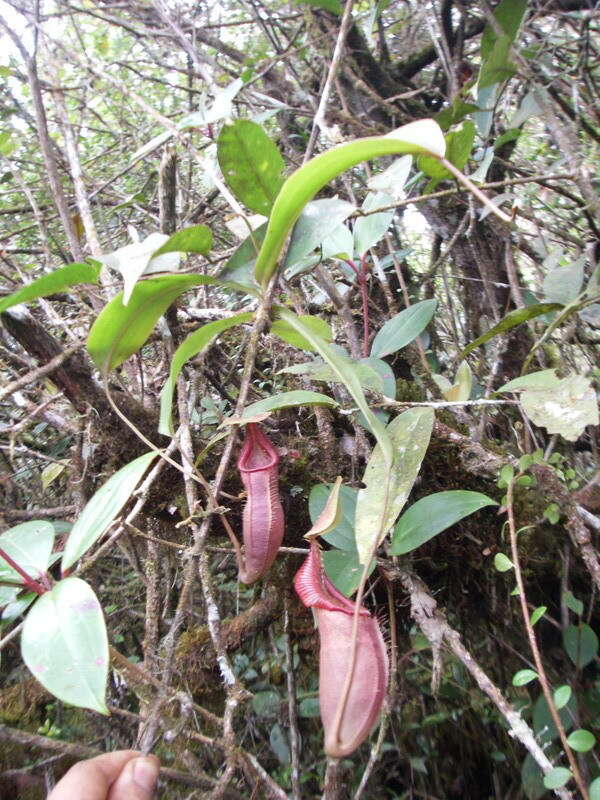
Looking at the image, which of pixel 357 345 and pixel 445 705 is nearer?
pixel 357 345

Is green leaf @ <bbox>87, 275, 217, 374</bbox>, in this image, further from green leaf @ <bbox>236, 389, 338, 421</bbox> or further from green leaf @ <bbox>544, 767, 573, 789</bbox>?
green leaf @ <bbox>544, 767, 573, 789</bbox>

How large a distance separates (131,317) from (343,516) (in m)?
0.37

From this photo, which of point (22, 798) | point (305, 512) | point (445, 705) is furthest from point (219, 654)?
point (445, 705)

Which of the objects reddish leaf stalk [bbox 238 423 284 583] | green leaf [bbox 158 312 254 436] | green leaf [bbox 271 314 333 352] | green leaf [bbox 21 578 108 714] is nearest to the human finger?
green leaf [bbox 21 578 108 714]

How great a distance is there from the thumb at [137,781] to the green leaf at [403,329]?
2.04 ft

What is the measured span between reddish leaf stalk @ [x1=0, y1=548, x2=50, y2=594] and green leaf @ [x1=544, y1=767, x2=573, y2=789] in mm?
522

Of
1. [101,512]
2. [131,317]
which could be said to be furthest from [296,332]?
[101,512]

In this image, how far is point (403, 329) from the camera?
888mm

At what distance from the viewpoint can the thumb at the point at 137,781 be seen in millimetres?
512

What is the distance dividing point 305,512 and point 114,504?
1.17ft

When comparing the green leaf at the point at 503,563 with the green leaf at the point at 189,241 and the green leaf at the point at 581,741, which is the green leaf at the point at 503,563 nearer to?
the green leaf at the point at 581,741

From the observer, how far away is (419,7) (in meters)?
1.27

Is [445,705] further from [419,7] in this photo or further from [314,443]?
[419,7]

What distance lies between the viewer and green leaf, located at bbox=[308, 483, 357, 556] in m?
0.71
